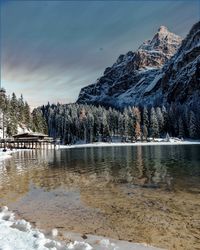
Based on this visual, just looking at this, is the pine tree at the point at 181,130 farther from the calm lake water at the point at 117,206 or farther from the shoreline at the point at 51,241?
the shoreline at the point at 51,241

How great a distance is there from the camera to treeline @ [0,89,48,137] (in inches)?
5148

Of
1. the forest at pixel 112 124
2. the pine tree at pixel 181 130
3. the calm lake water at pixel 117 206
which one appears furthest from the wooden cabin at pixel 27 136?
the calm lake water at pixel 117 206

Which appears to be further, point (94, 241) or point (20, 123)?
point (20, 123)

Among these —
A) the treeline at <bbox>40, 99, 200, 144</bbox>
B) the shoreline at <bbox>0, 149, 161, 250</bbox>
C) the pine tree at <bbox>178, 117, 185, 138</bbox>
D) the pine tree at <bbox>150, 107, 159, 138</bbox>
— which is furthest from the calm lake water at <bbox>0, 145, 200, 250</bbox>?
the treeline at <bbox>40, 99, 200, 144</bbox>

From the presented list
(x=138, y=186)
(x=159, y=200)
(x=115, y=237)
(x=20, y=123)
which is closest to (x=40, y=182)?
(x=138, y=186)

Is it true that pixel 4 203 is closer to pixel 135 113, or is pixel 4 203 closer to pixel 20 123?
pixel 20 123

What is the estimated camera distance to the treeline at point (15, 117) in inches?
5148

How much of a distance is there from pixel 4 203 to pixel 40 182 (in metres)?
9.47

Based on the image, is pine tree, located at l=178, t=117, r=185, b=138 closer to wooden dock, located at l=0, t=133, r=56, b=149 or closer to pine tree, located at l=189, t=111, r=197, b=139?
pine tree, located at l=189, t=111, r=197, b=139

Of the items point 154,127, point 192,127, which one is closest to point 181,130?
point 192,127

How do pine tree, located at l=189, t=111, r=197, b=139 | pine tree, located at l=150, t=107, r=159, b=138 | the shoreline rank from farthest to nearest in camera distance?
pine tree, located at l=150, t=107, r=159, b=138 < pine tree, located at l=189, t=111, r=197, b=139 < the shoreline

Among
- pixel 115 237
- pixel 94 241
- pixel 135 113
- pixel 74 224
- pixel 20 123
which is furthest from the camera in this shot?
pixel 135 113

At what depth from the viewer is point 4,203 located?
2236 centimetres

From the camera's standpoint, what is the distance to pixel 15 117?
138 m
